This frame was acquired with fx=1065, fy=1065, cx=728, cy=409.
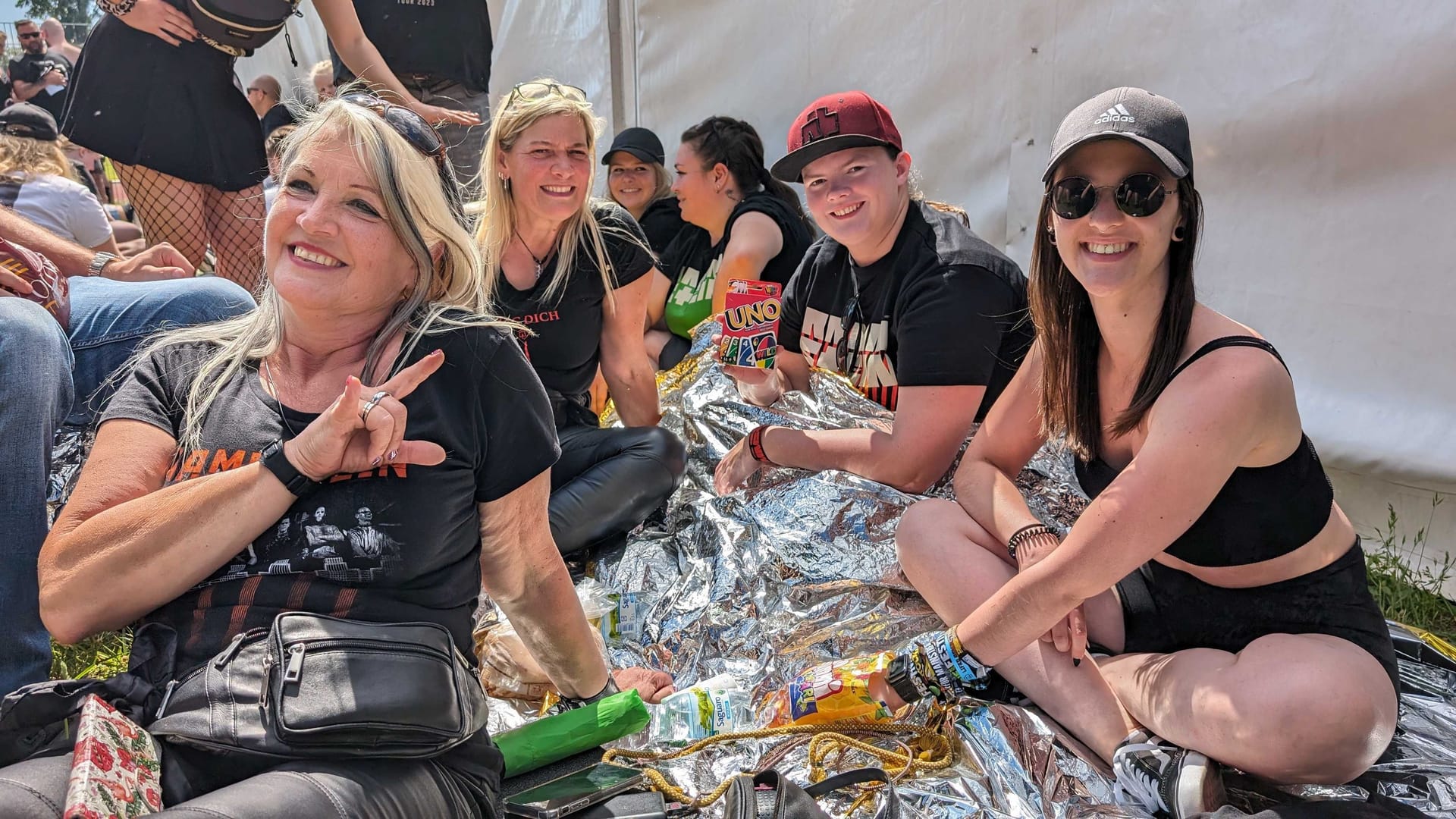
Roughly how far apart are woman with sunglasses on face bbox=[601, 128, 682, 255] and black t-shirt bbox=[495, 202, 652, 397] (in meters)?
1.61

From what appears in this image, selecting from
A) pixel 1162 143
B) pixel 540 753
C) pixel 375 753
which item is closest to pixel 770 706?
pixel 540 753

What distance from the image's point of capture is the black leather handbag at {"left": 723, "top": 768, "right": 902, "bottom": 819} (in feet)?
5.62

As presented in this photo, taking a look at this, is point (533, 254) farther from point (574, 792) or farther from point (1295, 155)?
point (1295, 155)

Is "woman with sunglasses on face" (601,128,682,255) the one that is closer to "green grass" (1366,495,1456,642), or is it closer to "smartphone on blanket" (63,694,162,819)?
"green grass" (1366,495,1456,642)

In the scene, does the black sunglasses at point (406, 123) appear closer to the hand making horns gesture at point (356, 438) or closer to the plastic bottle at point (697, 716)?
the hand making horns gesture at point (356, 438)

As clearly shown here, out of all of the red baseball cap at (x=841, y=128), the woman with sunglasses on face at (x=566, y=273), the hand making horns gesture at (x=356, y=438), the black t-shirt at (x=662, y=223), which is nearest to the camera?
the hand making horns gesture at (x=356, y=438)

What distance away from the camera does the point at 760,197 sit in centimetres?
451

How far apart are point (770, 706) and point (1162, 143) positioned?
1363mm

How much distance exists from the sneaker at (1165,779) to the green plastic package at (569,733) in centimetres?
88

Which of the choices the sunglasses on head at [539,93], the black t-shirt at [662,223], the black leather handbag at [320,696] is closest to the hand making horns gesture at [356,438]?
the black leather handbag at [320,696]

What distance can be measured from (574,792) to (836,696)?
0.60 metres

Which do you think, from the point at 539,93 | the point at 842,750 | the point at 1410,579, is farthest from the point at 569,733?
the point at 1410,579

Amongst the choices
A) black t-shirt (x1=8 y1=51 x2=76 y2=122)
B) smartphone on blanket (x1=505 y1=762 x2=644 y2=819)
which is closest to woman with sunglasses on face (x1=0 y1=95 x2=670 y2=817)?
smartphone on blanket (x1=505 y1=762 x2=644 y2=819)

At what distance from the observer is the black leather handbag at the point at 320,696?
1428 millimetres
